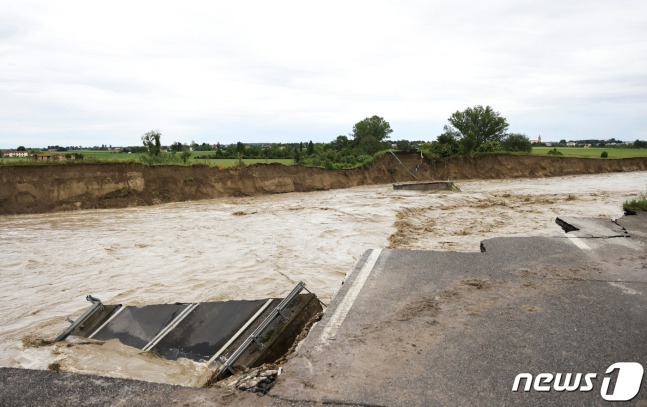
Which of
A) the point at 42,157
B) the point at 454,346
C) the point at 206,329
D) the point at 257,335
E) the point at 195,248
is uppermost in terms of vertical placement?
the point at 42,157

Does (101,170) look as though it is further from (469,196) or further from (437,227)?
(469,196)

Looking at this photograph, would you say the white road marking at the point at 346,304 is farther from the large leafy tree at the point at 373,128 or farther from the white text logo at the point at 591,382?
the large leafy tree at the point at 373,128

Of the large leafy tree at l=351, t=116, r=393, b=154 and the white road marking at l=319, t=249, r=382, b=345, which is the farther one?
the large leafy tree at l=351, t=116, r=393, b=154

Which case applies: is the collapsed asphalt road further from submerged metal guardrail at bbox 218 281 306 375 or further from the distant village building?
the distant village building

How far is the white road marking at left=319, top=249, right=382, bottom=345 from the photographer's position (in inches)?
176

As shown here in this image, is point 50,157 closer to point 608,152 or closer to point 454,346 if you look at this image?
point 454,346

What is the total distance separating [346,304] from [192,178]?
22.0m

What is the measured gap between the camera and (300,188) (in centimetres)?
2944

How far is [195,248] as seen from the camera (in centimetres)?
1233

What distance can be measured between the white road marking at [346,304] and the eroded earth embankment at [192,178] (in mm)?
19785

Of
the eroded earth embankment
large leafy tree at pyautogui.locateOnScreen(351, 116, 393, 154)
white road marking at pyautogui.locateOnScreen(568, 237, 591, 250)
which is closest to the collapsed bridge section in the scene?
white road marking at pyautogui.locateOnScreen(568, 237, 591, 250)

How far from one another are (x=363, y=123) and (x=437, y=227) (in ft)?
219

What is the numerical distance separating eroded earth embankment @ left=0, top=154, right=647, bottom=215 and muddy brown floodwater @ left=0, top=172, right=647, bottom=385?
1.39 metres

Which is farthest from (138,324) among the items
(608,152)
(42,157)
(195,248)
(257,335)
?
(608,152)
